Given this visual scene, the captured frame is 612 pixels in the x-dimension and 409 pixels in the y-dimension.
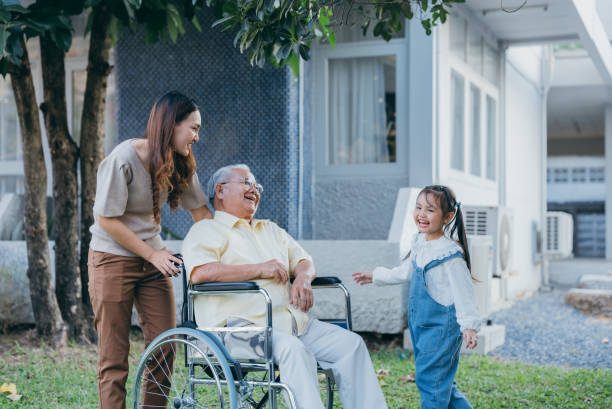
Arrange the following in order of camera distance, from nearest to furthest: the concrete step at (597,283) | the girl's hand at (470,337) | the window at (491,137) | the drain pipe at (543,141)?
the girl's hand at (470,337)
the window at (491,137)
the concrete step at (597,283)
the drain pipe at (543,141)

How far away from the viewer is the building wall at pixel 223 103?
6.73 m

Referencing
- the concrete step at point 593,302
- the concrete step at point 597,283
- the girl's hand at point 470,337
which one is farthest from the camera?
the concrete step at point 597,283

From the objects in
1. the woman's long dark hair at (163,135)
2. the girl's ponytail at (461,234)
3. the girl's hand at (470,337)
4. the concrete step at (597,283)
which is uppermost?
the woman's long dark hair at (163,135)

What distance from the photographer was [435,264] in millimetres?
3258

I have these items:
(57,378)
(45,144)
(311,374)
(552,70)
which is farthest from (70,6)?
(552,70)

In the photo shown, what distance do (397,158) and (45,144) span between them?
12.4ft

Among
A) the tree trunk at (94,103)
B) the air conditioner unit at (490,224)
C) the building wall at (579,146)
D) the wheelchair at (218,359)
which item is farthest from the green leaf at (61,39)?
the building wall at (579,146)

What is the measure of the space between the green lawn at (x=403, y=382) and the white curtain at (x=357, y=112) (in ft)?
7.64

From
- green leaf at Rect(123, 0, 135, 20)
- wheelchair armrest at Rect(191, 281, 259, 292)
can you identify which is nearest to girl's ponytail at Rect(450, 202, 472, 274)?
wheelchair armrest at Rect(191, 281, 259, 292)

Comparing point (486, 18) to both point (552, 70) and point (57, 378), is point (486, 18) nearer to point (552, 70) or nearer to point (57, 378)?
point (552, 70)

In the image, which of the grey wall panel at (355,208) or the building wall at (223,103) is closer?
the building wall at (223,103)

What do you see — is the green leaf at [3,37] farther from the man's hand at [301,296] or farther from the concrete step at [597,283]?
the concrete step at [597,283]

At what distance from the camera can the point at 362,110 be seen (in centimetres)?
752

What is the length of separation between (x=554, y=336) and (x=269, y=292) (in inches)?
179
